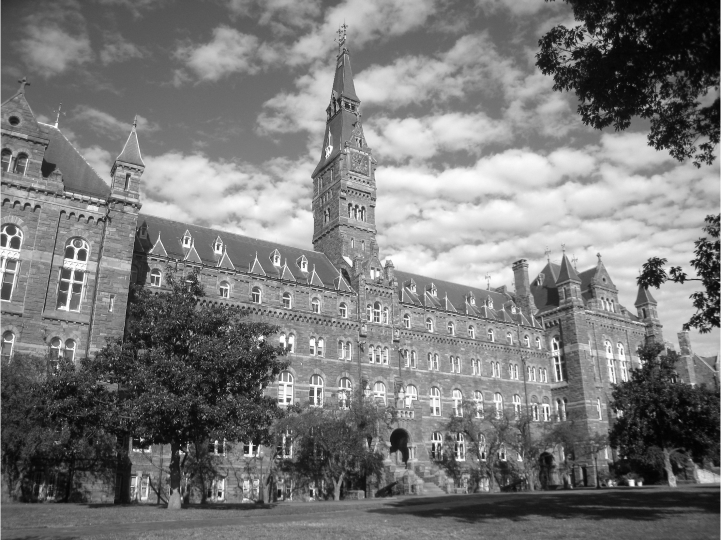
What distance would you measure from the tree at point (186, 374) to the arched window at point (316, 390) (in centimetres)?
2028

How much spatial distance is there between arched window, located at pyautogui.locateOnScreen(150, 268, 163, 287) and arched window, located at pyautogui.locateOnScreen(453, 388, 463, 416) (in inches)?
1148

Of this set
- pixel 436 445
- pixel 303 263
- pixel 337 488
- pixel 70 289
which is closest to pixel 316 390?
pixel 337 488

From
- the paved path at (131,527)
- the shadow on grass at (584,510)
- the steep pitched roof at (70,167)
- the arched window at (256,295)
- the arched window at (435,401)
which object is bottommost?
the paved path at (131,527)

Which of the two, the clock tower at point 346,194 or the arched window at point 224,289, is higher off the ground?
the clock tower at point 346,194

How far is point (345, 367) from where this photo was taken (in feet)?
173

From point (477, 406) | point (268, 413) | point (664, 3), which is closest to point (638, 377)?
point (477, 406)

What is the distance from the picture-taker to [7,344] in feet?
119

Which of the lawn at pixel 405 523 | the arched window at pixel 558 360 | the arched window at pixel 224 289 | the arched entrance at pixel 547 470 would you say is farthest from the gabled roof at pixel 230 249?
the arched entrance at pixel 547 470

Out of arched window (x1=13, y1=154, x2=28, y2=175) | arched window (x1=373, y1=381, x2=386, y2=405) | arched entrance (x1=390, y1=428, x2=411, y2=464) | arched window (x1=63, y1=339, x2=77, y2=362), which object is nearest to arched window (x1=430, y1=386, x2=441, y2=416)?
arched entrance (x1=390, y1=428, x2=411, y2=464)

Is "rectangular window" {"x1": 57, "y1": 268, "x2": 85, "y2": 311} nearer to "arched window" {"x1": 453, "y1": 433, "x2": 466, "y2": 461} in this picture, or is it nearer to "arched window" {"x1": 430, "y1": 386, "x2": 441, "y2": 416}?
"arched window" {"x1": 430, "y1": 386, "x2": 441, "y2": 416}

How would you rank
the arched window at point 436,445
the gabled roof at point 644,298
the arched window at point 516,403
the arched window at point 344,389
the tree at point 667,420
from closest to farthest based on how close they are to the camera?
the tree at point 667,420
the arched window at point 344,389
the arched window at point 436,445
the arched window at point 516,403
the gabled roof at point 644,298

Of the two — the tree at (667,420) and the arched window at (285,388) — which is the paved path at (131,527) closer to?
the arched window at (285,388)

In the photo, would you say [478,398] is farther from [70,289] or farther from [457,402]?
[70,289]

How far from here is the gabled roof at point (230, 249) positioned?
50.3 metres
